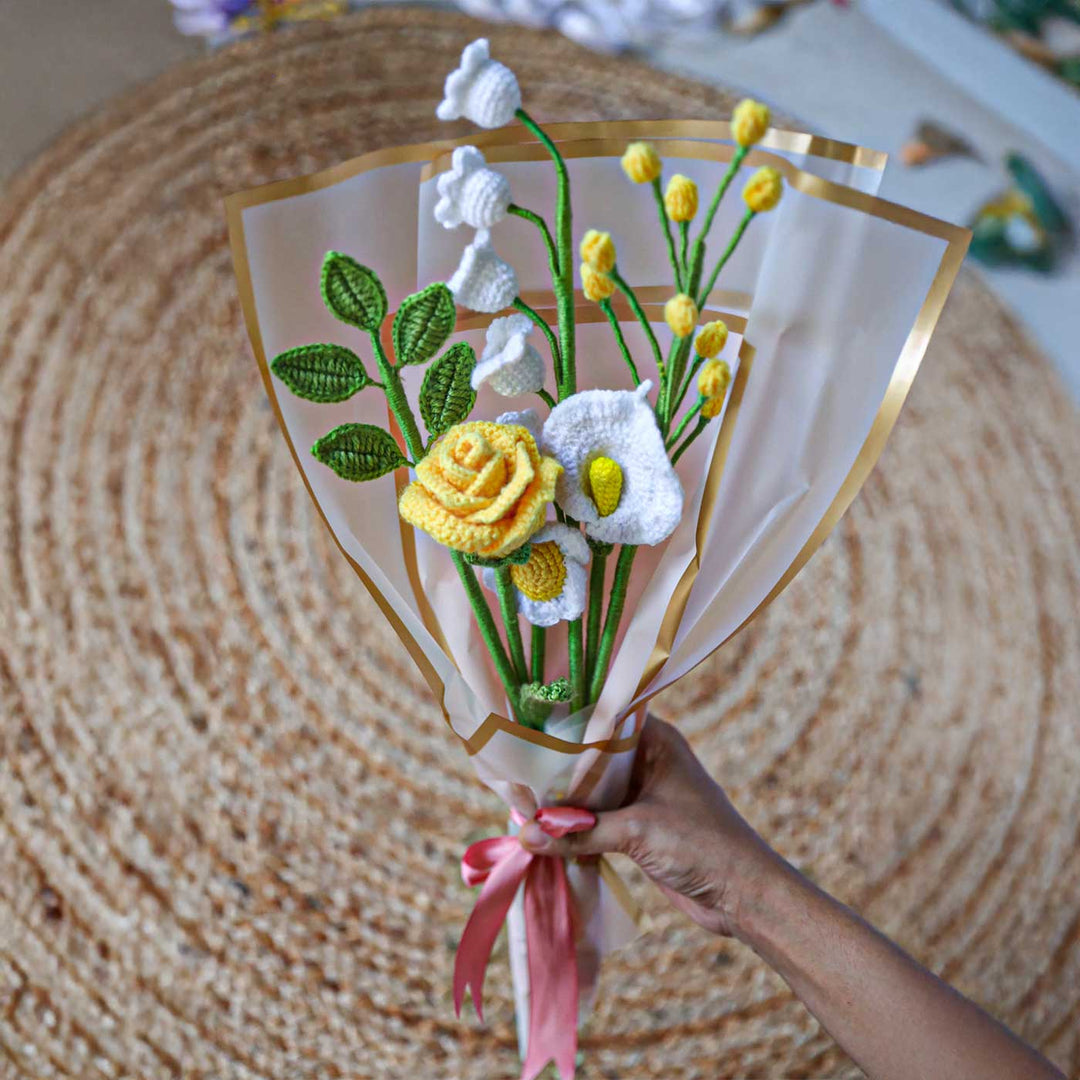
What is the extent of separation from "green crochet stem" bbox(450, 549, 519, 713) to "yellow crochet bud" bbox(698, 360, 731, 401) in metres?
0.16

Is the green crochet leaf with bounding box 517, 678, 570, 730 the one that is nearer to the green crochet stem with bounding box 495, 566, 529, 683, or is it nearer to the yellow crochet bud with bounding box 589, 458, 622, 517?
the green crochet stem with bounding box 495, 566, 529, 683

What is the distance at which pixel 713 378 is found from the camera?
1.69ft

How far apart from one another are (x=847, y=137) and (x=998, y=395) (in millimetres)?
473

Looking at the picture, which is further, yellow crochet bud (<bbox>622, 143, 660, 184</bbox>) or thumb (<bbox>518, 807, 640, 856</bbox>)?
thumb (<bbox>518, 807, 640, 856</bbox>)

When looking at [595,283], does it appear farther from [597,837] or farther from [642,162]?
[597,837]

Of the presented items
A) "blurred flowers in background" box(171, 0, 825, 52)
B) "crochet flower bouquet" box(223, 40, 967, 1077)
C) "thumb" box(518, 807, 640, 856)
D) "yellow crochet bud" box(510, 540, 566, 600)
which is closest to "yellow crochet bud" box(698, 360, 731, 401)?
"crochet flower bouquet" box(223, 40, 967, 1077)

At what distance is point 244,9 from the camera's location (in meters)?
1.49

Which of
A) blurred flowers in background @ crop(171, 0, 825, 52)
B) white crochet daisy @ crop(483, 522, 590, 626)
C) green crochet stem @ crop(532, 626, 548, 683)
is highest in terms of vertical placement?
blurred flowers in background @ crop(171, 0, 825, 52)

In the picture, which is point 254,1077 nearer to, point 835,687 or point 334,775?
point 334,775

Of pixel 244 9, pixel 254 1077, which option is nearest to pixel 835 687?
pixel 254 1077

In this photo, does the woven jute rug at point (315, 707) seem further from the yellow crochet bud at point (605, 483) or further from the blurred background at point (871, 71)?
the yellow crochet bud at point (605, 483)

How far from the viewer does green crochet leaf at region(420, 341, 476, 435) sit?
1.78 feet

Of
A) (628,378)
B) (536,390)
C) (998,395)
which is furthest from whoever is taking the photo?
(998,395)

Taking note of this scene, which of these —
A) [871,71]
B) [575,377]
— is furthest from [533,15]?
[575,377]
